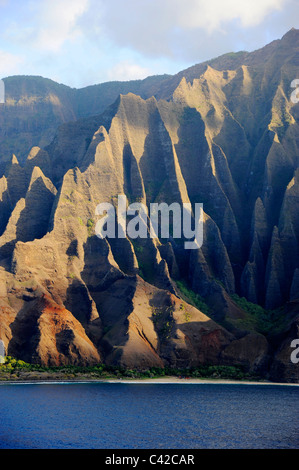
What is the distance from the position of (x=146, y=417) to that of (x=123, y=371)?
50.8 meters

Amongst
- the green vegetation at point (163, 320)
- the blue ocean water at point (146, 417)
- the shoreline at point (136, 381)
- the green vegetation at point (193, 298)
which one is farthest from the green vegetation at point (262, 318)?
the blue ocean water at point (146, 417)

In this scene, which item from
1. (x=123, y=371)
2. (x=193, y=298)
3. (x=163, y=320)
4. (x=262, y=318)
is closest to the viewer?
(x=123, y=371)

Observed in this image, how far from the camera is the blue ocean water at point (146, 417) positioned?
8488 cm

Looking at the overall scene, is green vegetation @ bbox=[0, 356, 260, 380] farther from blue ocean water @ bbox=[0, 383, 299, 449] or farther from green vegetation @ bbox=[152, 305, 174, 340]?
green vegetation @ bbox=[152, 305, 174, 340]

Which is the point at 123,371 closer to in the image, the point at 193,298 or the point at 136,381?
the point at 136,381

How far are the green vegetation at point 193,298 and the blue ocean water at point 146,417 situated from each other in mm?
39055

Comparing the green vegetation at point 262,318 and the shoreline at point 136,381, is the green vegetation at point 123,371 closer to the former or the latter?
the shoreline at point 136,381

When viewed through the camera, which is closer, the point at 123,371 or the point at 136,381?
the point at 136,381

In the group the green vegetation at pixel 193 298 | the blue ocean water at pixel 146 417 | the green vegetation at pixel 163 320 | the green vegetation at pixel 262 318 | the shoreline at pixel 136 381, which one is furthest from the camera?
the green vegetation at pixel 193 298

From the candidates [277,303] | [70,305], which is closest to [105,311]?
[70,305]

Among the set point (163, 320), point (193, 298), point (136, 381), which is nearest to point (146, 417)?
point (136, 381)

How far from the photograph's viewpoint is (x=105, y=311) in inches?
6890

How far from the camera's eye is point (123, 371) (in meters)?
154
